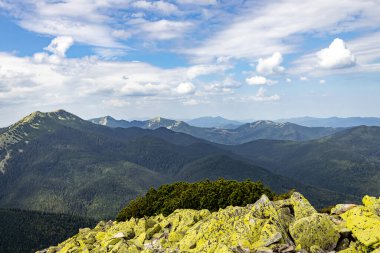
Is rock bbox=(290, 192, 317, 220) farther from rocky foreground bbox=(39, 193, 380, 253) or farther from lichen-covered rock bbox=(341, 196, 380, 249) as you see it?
lichen-covered rock bbox=(341, 196, 380, 249)

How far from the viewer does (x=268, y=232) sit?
47.0 metres

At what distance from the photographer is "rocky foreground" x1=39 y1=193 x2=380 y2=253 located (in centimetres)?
4394

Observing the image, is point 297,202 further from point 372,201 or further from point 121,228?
point 121,228

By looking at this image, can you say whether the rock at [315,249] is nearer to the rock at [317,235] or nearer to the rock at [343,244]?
the rock at [317,235]

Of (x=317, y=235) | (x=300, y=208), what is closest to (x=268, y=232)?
(x=317, y=235)

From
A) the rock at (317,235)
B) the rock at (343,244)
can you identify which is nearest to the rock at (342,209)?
the rock at (317,235)

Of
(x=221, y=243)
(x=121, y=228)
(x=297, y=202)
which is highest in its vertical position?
(x=297, y=202)

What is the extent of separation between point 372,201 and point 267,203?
15.8 metres

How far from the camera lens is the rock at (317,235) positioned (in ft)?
145

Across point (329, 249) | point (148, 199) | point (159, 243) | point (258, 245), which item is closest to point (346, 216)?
point (329, 249)

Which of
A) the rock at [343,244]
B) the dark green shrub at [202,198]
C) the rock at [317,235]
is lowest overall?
the dark green shrub at [202,198]

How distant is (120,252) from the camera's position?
57438mm

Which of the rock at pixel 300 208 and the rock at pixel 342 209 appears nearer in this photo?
the rock at pixel 300 208

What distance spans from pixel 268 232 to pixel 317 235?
6380mm
